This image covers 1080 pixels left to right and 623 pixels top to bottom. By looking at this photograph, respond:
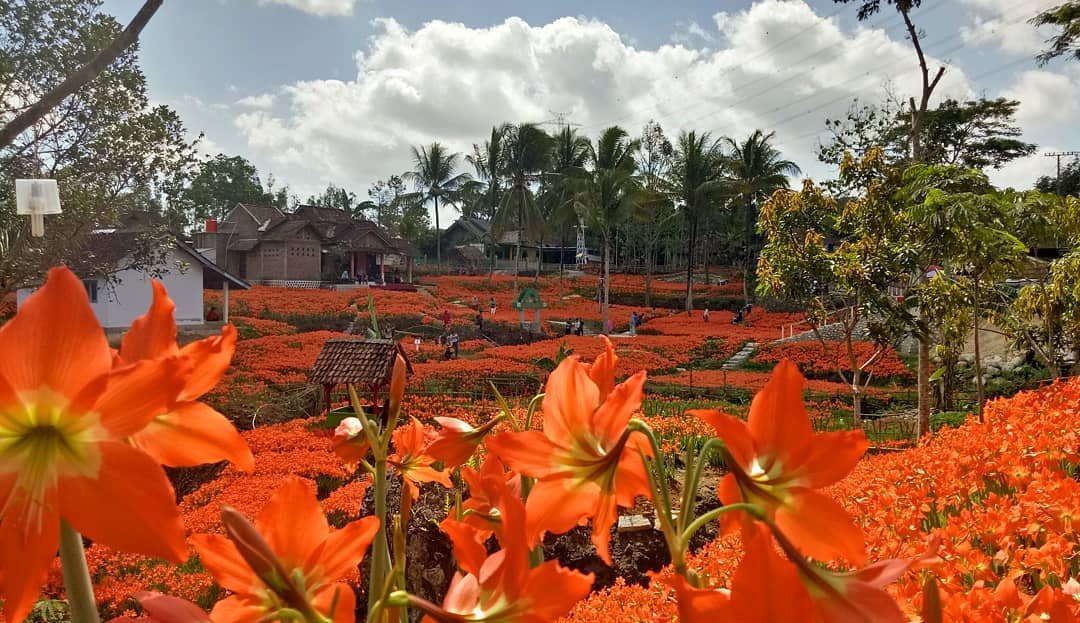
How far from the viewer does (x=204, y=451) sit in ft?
1.38

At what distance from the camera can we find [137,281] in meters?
18.3

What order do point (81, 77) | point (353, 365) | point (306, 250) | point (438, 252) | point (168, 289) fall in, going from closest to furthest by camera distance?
point (81, 77)
point (353, 365)
point (168, 289)
point (306, 250)
point (438, 252)

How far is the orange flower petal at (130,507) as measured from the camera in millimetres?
323

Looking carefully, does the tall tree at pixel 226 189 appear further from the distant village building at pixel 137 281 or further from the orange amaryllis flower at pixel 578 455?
the orange amaryllis flower at pixel 578 455

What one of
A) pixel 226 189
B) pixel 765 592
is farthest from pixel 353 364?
pixel 226 189

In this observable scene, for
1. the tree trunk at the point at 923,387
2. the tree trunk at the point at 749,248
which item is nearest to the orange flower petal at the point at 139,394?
the tree trunk at the point at 923,387

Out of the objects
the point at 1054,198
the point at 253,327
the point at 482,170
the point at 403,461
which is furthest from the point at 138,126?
the point at 482,170

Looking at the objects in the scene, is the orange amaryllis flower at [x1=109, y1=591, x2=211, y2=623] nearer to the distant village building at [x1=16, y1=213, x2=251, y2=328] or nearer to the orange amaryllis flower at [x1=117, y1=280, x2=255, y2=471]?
the orange amaryllis flower at [x1=117, y1=280, x2=255, y2=471]

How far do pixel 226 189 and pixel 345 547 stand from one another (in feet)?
186

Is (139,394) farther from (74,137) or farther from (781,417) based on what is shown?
(74,137)

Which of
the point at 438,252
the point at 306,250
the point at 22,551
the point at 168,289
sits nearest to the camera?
the point at 22,551

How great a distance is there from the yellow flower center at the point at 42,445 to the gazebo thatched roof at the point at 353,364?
26.9ft

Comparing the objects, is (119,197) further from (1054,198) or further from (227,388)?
(1054,198)

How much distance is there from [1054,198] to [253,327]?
65.8 ft
